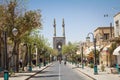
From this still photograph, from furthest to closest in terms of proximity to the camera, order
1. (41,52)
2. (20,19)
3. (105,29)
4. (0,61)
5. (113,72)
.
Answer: (41,52) → (105,29) → (0,61) → (20,19) → (113,72)

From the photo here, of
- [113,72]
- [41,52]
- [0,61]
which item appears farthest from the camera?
[41,52]

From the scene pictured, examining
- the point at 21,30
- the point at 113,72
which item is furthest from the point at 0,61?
the point at 113,72

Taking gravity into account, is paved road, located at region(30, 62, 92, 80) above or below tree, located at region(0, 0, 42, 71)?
below

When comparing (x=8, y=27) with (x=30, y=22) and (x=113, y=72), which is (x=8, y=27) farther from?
(x=113, y=72)

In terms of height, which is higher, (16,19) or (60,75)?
(16,19)

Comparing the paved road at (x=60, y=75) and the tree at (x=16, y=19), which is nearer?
the paved road at (x=60, y=75)

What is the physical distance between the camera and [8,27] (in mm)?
39375

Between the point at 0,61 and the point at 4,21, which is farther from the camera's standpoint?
the point at 0,61

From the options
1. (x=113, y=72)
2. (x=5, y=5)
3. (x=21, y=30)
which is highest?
(x=5, y=5)

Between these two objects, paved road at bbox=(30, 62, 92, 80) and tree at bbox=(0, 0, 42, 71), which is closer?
paved road at bbox=(30, 62, 92, 80)

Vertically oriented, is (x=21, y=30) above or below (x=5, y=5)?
below

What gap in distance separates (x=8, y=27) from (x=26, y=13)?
8.97 ft

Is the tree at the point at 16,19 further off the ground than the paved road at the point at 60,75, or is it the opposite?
the tree at the point at 16,19

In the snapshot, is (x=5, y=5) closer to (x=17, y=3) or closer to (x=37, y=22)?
(x=17, y=3)
